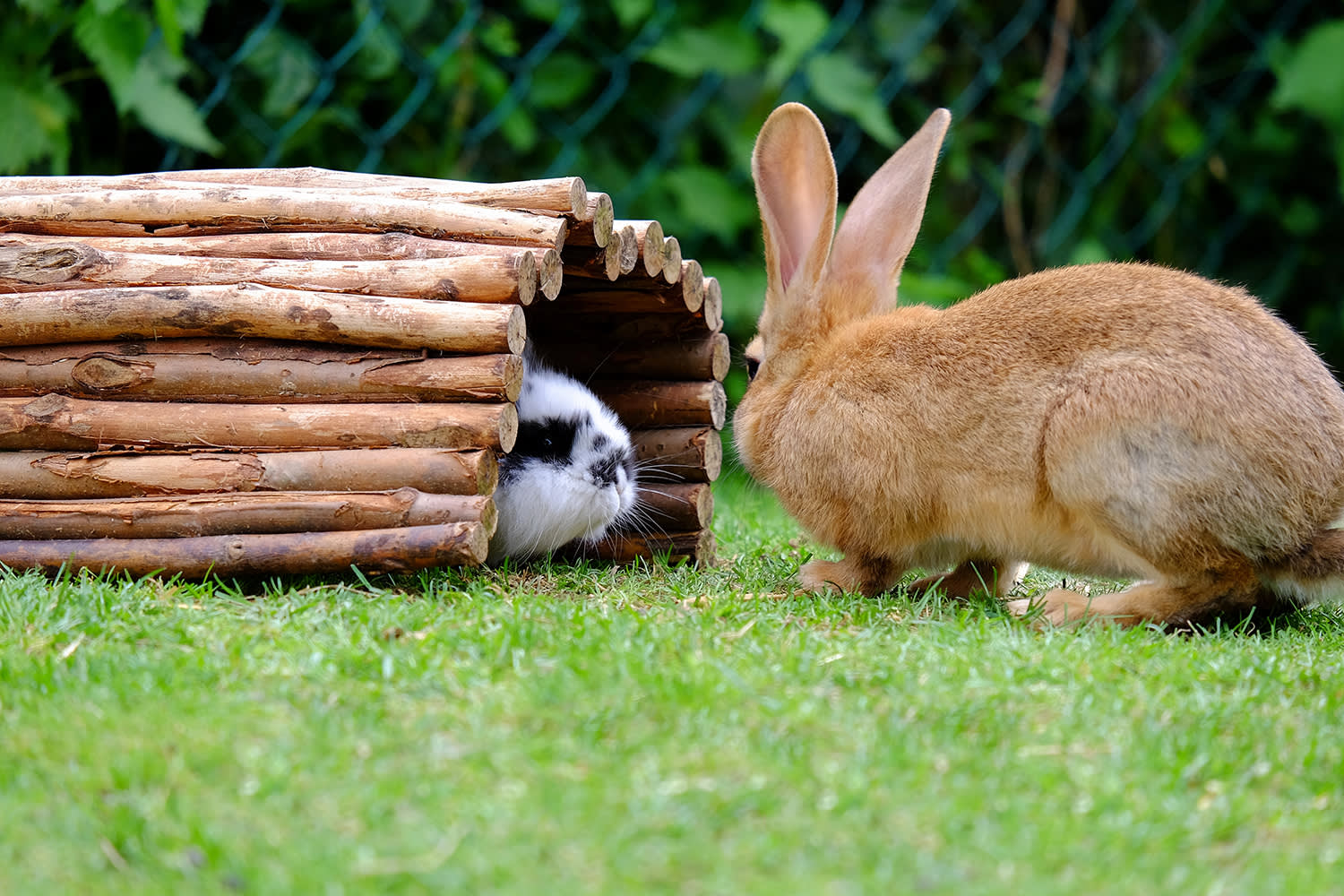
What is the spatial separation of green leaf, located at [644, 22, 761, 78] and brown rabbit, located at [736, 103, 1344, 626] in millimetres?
2276

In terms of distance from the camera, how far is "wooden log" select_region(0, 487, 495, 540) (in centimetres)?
308

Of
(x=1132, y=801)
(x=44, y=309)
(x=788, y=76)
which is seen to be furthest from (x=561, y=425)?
(x=788, y=76)

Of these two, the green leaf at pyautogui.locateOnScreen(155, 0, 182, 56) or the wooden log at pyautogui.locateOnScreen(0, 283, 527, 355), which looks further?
the green leaf at pyautogui.locateOnScreen(155, 0, 182, 56)

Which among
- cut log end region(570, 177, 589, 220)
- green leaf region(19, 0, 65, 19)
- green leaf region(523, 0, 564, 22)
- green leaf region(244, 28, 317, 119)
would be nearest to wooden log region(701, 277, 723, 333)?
cut log end region(570, 177, 589, 220)

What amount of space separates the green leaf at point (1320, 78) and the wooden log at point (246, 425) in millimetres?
4257

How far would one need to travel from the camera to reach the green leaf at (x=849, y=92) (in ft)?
19.0

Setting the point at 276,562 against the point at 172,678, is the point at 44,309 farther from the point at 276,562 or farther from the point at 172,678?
Result: the point at 172,678

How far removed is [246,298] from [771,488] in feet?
4.57

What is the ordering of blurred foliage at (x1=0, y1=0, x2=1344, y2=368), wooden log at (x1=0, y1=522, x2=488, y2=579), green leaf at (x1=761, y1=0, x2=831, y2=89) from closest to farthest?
wooden log at (x1=0, y1=522, x2=488, y2=579) → blurred foliage at (x1=0, y1=0, x2=1344, y2=368) → green leaf at (x1=761, y1=0, x2=831, y2=89)

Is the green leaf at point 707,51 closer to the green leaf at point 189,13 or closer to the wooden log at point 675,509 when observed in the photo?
the green leaf at point 189,13

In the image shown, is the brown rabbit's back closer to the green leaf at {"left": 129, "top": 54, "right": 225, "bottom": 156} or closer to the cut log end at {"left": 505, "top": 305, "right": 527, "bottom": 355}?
the cut log end at {"left": 505, "top": 305, "right": 527, "bottom": 355}

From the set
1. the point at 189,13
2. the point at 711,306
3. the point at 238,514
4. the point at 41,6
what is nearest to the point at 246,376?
the point at 238,514

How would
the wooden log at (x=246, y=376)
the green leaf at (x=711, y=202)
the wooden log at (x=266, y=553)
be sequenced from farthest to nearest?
1. the green leaf at (x=711, y=202)
2. the wooden log at (x=246, y=376)
3. the wooden log at (x=266, y=553)

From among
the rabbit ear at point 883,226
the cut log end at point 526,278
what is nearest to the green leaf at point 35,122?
the cut log end at point 526,278
